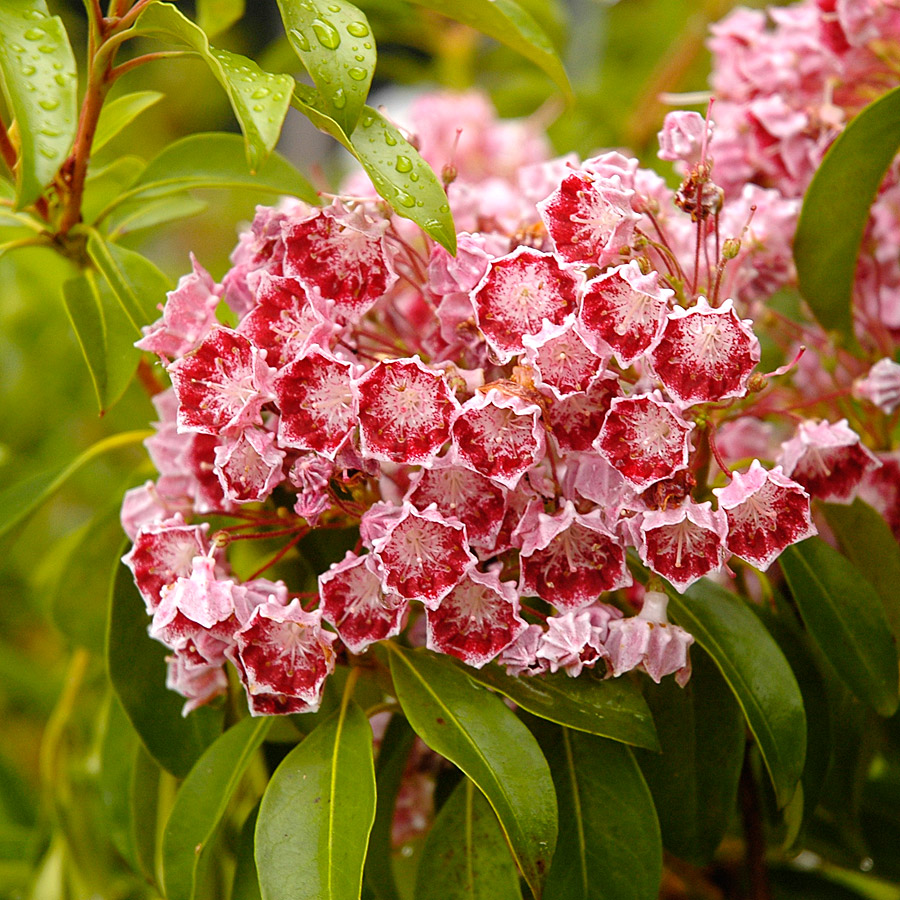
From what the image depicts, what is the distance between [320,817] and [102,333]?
429 millimetres

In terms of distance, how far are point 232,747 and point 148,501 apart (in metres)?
0.21

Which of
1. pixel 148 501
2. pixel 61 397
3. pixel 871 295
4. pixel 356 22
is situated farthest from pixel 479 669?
pixel 61 397

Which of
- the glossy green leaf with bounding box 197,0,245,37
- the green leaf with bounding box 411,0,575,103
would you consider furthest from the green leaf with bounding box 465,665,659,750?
the glossy green leaf with bounding box 197,0,245,37

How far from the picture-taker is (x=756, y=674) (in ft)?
2.50

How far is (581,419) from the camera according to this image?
69cm

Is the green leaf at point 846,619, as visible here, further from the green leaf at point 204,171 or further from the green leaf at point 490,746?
the green leaf at point 204,171

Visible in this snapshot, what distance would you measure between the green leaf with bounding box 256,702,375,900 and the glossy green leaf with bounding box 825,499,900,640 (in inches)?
17.9

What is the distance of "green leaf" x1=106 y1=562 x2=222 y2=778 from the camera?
868mm

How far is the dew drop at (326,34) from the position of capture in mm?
694

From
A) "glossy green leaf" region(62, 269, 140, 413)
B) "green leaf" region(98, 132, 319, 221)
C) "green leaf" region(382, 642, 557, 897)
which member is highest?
"green leaf" region(98, 132, 319, 221)

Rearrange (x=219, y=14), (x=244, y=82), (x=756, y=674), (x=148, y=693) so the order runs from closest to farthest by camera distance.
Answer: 1. (x=244, y=82)
2. (x=756, y=674)
3. (x=148, y=693)
4. (x=219, y=14)

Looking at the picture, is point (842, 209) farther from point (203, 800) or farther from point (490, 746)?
point (203, 800)

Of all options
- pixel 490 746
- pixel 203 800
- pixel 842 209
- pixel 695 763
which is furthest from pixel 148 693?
pixel 842 209

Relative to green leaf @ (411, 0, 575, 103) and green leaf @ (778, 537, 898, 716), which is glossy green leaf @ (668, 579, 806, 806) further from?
green leaf @ (411, 0, 575, 103)
